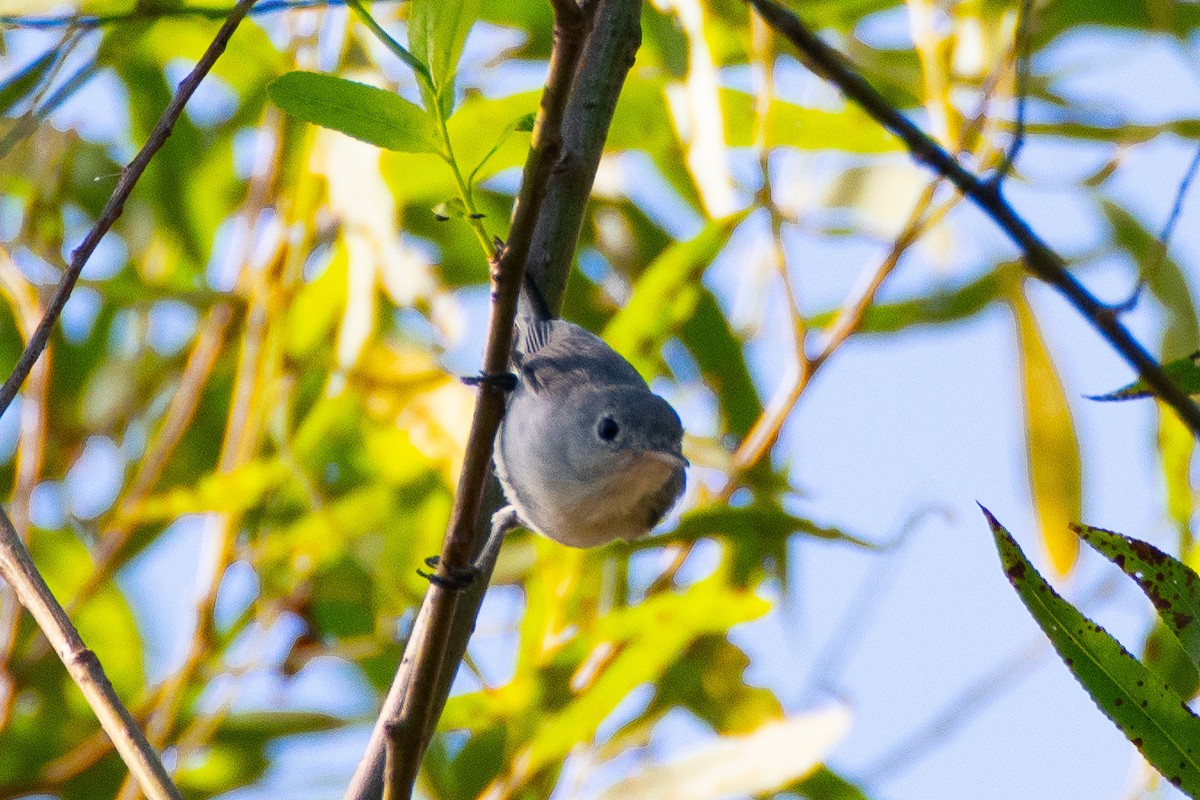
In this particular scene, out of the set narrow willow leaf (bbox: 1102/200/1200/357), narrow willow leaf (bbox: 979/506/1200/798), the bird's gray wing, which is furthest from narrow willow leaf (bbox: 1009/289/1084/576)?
narrow willow leaf (bbox: 979/506/1200/798)

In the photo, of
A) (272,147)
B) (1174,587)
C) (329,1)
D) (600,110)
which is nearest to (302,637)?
(272,147)

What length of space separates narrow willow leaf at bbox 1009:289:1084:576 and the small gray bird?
68 cm

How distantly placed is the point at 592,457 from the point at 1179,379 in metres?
0.90

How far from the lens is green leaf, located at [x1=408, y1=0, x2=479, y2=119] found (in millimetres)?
1140

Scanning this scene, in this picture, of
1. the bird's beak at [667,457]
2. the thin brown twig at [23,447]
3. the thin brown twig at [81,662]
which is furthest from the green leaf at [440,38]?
the thin brown twig at [23,447]

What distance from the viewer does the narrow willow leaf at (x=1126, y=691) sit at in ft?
3.65

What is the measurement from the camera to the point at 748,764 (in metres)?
1.86

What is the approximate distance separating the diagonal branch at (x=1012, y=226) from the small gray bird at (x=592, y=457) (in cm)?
90

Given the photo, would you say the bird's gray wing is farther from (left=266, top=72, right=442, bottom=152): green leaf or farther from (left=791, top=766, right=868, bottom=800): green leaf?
(left=266, top=72, right=442, bottom=152): green leaf

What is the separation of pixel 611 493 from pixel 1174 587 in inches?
37.3

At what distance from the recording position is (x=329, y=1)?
1171 millimetres

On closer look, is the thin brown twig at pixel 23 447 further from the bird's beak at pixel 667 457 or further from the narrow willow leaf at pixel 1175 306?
the narrow willow leaf at pixel 1175 306

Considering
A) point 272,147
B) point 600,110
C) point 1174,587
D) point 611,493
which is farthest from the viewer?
point 272,147

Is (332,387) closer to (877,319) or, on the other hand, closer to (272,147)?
(272,147)
